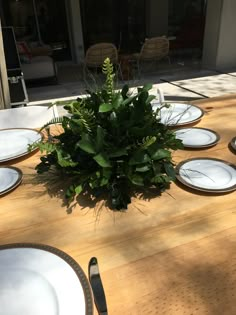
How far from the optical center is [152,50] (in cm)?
616

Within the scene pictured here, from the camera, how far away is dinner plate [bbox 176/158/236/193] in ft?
3.34

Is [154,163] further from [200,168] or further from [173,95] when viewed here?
[173,95]

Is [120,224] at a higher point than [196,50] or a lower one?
higher

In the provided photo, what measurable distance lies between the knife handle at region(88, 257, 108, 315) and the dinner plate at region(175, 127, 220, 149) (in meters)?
0.72

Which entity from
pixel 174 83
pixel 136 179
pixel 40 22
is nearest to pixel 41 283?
pixel 136 179

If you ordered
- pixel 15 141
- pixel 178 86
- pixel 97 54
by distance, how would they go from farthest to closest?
pixel 97 54 → pixel 178 86 → pixel 15 141

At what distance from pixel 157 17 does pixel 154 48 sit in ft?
8.00

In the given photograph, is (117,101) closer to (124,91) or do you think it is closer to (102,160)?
(124,91)

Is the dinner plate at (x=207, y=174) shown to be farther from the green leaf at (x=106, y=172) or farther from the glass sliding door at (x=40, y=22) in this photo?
the glass sliding door at (x=40, y=22)

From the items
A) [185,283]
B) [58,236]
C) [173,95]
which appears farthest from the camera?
[173,95]

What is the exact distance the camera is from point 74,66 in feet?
24.5

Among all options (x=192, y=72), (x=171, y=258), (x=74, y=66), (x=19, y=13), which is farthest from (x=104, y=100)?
(x=19, y=13)

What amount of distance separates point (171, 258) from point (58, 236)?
0.30 metres

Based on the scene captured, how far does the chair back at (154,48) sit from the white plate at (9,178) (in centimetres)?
537
